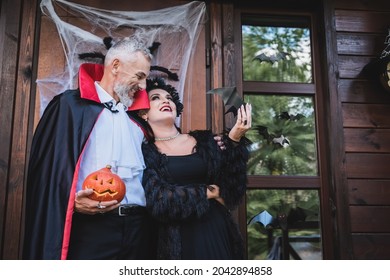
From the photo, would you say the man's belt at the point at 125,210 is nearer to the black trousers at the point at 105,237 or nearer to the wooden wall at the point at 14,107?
the black trousers at the point at 105,237

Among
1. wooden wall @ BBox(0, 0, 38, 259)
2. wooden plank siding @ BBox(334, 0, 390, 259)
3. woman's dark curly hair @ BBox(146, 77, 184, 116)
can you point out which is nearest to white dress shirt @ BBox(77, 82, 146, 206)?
woman's dark curly hair @ BBox(146, 77, 184, 116)

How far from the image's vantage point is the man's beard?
2.69 m

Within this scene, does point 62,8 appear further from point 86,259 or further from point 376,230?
point 376,230

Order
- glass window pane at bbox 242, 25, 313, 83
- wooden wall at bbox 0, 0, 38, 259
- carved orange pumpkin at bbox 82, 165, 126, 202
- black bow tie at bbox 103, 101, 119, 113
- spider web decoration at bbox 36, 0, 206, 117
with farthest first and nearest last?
glass window pane at bbox 242, 25, 313, 83 → spider web decoration at bbox 36, 0, 206, 117 → wooden wall at bbox 0, 0, 38, 259 → black bow tie at bbox 103, 101, 119, 113 → carved orange pumpkin at bbox 82, 165, 126, 202

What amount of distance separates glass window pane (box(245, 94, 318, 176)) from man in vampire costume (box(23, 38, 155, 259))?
0.95 metres

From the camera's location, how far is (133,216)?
2.48m

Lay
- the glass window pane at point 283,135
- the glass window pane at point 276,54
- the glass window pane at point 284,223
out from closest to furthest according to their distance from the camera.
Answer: the glass window pane at point 284,223 < the glass window pane at point 283,135 < the glass window pane at point 276,54

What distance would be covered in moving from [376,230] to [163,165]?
58.9 inches

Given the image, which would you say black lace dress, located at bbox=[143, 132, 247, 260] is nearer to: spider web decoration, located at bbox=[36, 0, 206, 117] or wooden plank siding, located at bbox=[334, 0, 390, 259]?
spider web decoration, located at bbox=[36, 0, 206, 117]

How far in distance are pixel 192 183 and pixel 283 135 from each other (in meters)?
1.00

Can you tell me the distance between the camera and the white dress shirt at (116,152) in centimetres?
248

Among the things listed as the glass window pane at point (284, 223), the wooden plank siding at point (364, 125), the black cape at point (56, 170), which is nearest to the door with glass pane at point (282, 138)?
the glass window pane at point (284, 223)

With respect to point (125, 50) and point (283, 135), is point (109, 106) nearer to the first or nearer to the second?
point (125, 50)

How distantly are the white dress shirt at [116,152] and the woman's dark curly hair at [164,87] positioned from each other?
0.30m
